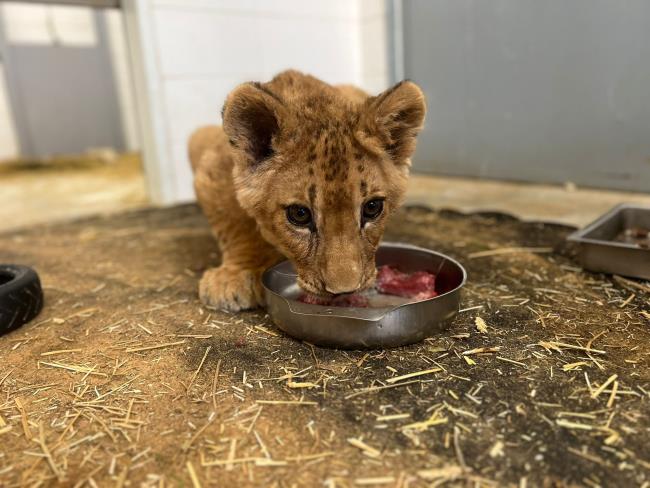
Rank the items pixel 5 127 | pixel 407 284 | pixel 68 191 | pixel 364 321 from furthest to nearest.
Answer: pixel 5 127 < pixel 68 191 < pixel 407 284 < pixel 364 321

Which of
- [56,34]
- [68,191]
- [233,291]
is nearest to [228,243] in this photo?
[233,291]

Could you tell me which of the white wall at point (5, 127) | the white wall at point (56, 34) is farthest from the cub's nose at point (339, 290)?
the white wall at point (5, 127)

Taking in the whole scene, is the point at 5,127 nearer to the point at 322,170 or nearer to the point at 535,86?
the point at 535,86

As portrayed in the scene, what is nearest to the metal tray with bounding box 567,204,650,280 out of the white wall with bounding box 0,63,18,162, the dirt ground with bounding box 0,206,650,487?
the dirt ground with bounding box 0,206,650,487

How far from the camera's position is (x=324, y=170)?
2.45 metres

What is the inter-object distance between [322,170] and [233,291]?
3.24ft

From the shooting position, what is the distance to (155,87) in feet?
21.1

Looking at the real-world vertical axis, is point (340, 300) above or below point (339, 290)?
below

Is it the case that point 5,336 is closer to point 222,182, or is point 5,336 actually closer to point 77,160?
point 222,182

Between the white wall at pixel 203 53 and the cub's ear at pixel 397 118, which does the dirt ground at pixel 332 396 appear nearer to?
the cub's ear at pixel 397 118

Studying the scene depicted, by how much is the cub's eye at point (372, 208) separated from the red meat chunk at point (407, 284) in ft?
2.03

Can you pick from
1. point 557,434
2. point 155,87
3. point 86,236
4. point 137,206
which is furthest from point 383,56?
point 557,434

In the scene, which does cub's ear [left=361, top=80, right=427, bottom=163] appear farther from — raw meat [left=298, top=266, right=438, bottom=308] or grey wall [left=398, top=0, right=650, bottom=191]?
grey wall [left=398, top=0, right=650, bottom=191]

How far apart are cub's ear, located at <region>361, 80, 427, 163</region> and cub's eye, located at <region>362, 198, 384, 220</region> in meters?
0.32
